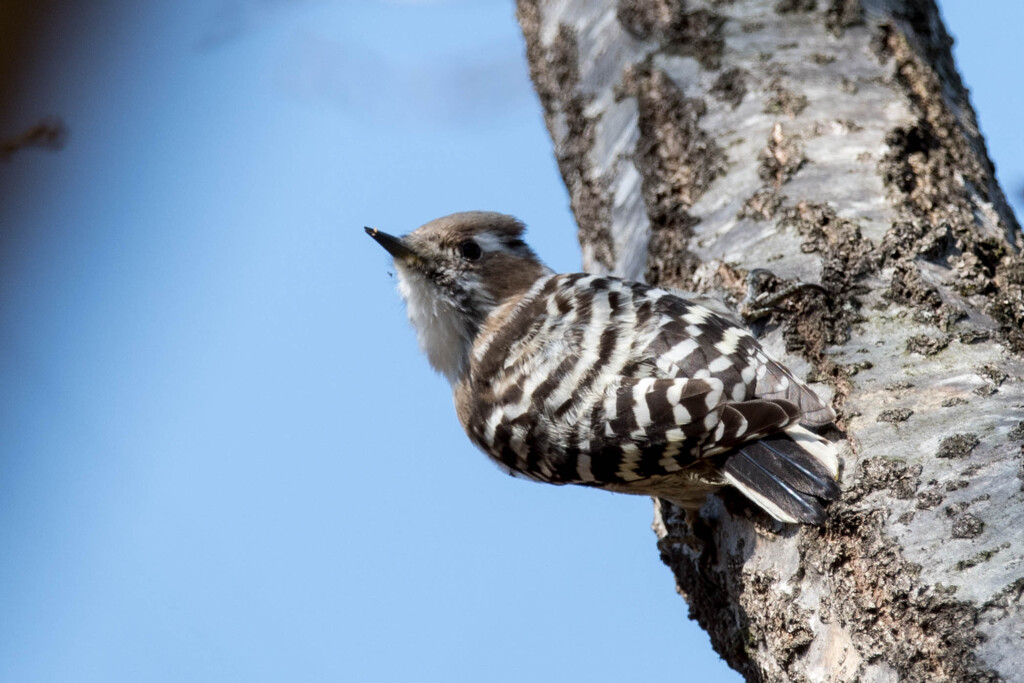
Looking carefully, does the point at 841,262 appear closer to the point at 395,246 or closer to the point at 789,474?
the point at 789,474

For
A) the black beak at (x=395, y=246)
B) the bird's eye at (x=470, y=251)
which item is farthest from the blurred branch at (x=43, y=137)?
the bird's eye at (x=470, y=251)

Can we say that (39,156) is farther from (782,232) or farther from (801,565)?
(782,232)

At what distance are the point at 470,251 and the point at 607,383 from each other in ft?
3.38

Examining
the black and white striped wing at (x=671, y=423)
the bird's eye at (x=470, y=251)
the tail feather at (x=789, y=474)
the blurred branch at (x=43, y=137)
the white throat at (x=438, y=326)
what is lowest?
the tail feather at (x=789, y=474)

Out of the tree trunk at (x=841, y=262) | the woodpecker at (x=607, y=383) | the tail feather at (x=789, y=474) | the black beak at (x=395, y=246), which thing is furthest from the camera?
the black beak at (x=395, y=246)

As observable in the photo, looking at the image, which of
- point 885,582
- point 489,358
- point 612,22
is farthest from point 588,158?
point 885,582

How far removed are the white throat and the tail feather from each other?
49.0 inches

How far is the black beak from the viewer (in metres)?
3.50

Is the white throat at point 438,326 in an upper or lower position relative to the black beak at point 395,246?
lower

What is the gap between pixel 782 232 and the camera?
3.12 m

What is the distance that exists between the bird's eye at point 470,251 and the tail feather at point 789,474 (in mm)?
1394

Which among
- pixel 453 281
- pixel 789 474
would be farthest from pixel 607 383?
pixel 453 281

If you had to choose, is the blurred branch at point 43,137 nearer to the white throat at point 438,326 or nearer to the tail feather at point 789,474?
the tail feather at point 789,474

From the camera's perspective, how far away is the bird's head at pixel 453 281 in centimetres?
364
